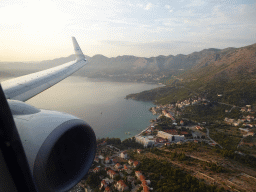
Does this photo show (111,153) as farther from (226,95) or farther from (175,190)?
(226,95)

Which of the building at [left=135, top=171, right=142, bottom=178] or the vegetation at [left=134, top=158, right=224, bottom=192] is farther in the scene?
the building at [left=135, top=171, right=142, bottom=178]

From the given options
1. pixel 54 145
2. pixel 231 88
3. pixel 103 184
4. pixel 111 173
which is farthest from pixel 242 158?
pixel 231 88

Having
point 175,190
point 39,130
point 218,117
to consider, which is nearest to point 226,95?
point 218,117

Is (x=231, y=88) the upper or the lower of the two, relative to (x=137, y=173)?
upper

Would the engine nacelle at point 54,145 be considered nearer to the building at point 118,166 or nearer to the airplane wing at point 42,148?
the airplane wing at point 42,148

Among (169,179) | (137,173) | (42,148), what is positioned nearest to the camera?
(42,148)

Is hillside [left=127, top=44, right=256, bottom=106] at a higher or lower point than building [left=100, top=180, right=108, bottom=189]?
higher

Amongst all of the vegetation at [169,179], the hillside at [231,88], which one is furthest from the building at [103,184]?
the hillside at [231,88]

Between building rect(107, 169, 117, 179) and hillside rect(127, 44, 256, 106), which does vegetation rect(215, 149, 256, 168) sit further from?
hillside rect(127, 44, 256, 106)

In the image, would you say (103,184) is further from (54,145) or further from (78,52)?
(54,145)

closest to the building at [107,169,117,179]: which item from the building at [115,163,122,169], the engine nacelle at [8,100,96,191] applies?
the building at [115,163,122,169]
